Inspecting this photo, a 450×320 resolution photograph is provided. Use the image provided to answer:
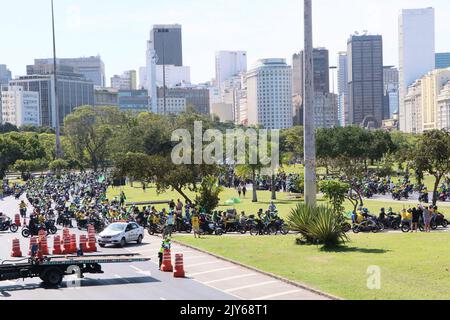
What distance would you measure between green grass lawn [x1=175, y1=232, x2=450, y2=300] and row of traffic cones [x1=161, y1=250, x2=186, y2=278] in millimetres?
2508

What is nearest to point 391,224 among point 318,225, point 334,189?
point 334,189

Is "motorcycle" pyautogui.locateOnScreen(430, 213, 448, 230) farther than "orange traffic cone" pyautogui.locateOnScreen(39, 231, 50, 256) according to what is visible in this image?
Yes

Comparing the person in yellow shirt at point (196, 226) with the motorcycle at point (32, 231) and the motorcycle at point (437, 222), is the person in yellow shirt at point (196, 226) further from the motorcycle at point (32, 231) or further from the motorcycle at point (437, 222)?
the motorcycle at point (437, 222)

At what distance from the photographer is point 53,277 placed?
2069 cm

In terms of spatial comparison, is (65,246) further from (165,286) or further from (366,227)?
(366,227)

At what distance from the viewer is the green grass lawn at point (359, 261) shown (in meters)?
18.0

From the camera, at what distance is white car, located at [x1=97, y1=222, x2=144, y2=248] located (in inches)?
1228

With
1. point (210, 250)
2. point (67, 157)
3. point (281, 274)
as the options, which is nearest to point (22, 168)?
point (67, 157)

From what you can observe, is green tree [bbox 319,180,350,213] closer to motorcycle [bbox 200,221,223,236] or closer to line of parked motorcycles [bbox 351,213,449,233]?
line of parked motorcycles [bbox 351,213,449,233]

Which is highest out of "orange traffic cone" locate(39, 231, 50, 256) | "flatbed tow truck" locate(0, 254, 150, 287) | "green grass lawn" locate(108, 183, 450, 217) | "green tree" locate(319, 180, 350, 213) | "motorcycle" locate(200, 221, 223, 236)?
"green tree" locate(319, 180, 350, 213)

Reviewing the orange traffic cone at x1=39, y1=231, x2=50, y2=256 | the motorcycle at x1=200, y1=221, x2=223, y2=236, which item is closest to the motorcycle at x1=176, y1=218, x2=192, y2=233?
the motorcycle at x1=200, y1=221, x2=223, y2=236

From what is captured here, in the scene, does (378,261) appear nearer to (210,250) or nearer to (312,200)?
(312,200)

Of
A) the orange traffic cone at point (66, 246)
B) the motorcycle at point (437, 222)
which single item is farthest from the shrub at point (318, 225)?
the orange traffic cone at point (66, 246)

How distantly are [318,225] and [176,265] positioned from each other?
6.55 m
